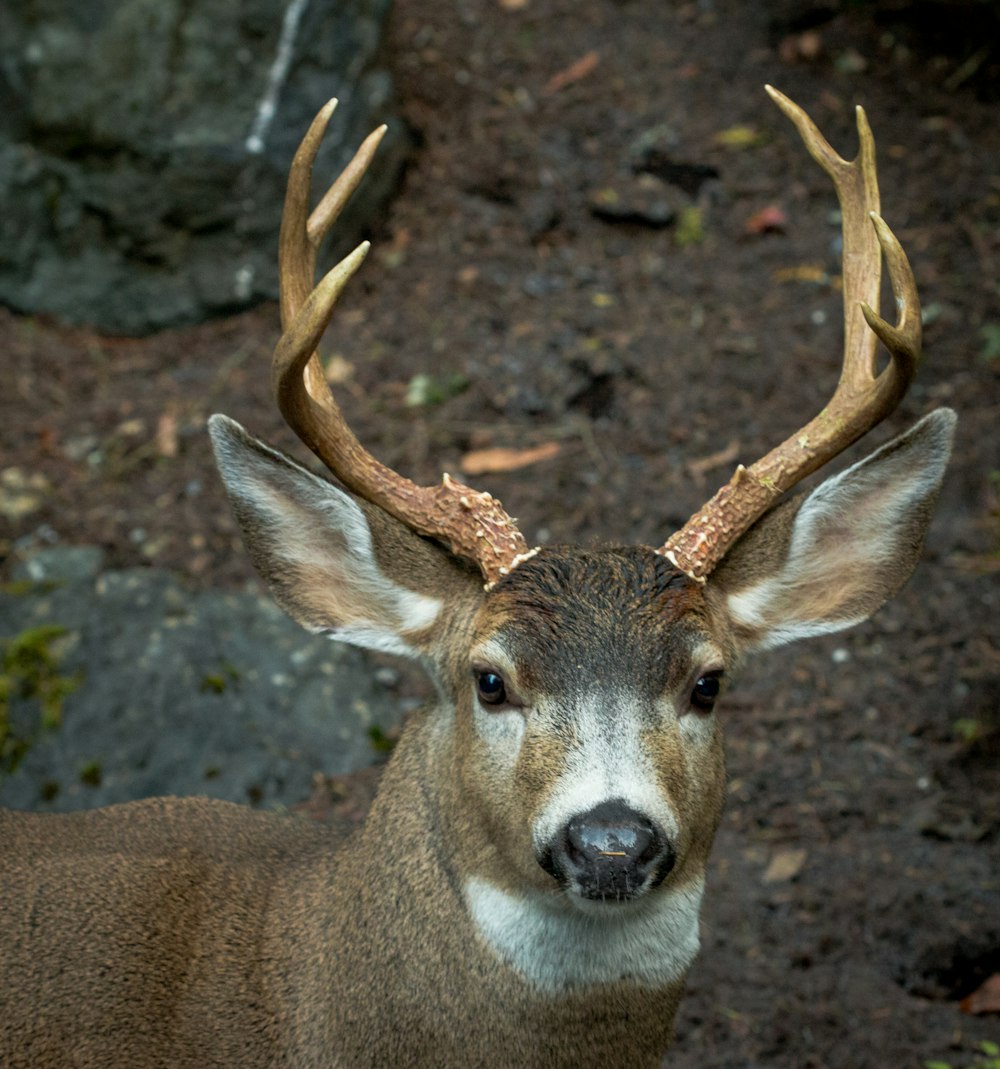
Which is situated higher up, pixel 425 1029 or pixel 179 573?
pixel 425 1029

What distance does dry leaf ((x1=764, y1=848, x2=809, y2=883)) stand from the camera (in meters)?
4.56

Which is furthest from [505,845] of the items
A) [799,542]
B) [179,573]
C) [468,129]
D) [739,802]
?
[468,129]

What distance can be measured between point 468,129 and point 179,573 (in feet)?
9.98

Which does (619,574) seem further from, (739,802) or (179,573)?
(179,573)

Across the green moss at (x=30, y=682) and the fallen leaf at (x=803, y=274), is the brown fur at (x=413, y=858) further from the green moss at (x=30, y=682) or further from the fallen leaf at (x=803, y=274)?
the fallen leaf at (x=803, y=274)

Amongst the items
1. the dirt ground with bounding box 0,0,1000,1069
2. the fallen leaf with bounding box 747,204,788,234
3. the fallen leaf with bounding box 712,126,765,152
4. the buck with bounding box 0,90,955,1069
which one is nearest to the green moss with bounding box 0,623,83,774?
the dirt ground with bounding box 0,0,1000,1069

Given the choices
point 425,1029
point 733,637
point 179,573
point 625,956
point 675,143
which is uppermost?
point 733,637

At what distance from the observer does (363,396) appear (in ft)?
20.8

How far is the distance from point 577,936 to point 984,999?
192 cm

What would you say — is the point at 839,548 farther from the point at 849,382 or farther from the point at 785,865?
the point at 785,865

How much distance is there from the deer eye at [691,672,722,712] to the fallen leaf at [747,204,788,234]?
4224 millimetres

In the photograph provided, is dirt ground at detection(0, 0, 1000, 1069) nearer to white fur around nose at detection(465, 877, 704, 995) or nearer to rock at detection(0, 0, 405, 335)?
rock at detection(0, 0, 405, 335)

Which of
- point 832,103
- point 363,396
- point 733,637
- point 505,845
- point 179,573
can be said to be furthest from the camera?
point 832,103

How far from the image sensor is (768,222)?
6.68 metres
